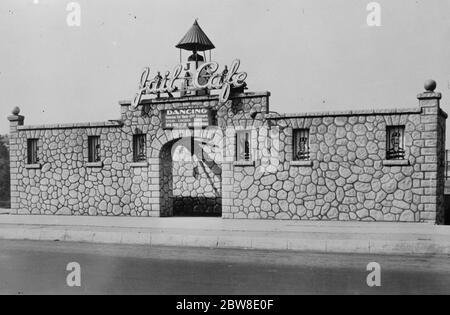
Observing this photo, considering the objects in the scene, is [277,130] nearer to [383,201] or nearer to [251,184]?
[251,184]

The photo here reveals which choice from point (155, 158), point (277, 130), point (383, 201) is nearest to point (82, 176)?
point (155, 158)

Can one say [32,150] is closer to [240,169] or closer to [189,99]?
[189,99]

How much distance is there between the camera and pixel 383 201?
1717 centimetres

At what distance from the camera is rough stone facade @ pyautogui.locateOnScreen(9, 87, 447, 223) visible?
1694 centimetres

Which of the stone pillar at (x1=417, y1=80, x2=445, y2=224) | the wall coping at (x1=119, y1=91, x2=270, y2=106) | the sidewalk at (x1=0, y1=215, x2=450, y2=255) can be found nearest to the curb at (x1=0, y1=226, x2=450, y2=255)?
the sidewalk at (x1=0, y1=215, x2=450, y2=255)

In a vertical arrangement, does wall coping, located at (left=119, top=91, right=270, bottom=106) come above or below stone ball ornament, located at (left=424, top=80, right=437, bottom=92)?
below

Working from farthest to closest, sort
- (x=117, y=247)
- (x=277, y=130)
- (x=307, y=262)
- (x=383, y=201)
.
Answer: (x=277, y=130) → (x=383, y=201) → (x=117, y=247) → (x=307, y=262)

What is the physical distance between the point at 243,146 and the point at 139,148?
15.4 feet

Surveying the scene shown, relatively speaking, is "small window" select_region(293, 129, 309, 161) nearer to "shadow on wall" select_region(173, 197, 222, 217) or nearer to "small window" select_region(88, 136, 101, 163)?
"shadow on wall" select_region(173, 197, 222, 217)

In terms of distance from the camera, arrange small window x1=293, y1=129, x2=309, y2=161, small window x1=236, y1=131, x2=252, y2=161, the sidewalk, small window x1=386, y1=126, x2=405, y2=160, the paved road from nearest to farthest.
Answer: the paved road → the sidewalk → small window x1=386, y1=126, x2=405, y2=160 → small window x1=293, y1=129, x2=309, y2=161 → small window x1=236, y1=131, x2=252, y2=161

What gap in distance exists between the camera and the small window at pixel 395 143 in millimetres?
17141

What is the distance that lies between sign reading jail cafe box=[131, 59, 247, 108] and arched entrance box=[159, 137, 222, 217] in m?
2.26

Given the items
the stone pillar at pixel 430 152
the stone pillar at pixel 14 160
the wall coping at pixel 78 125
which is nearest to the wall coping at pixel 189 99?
the wall coping at pixel 78 125

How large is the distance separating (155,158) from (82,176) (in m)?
3.66
